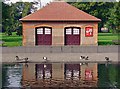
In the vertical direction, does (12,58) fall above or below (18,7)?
below

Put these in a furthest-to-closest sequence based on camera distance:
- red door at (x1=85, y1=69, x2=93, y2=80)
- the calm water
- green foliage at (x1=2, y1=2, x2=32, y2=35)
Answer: green foliage at (x1=2, y1=2, x2=32, y2=35), red door at (x1=85, y1=69, x2=93, y2=80), the calm water

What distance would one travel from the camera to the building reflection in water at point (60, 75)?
24297 mm

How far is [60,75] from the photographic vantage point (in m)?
28.1

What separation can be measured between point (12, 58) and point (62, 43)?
11594 millimetres

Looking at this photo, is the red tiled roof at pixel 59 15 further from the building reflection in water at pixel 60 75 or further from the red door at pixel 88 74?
the red door at pixel 88 74

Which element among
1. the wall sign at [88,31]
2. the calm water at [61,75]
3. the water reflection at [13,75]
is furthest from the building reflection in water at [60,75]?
the wall sign at [88,31]

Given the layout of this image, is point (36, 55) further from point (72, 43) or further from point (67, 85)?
point (67, 85)

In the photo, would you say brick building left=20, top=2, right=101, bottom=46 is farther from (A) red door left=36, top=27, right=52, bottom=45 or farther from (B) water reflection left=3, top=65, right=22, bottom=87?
(B) water reflection left=3, top=65, right=22, bottom=87

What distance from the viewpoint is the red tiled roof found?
4834 cm

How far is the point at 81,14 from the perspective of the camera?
49375 millimetres

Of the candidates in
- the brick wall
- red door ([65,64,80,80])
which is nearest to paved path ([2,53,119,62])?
red door ([65,64,80,80])

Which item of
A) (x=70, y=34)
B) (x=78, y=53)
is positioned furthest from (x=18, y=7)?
(x=78, y=53)

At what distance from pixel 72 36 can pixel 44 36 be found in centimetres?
379

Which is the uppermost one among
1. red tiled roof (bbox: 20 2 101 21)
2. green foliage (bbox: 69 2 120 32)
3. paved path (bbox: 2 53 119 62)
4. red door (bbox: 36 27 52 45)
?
green foliage (bbox: 69 2 120 32)
